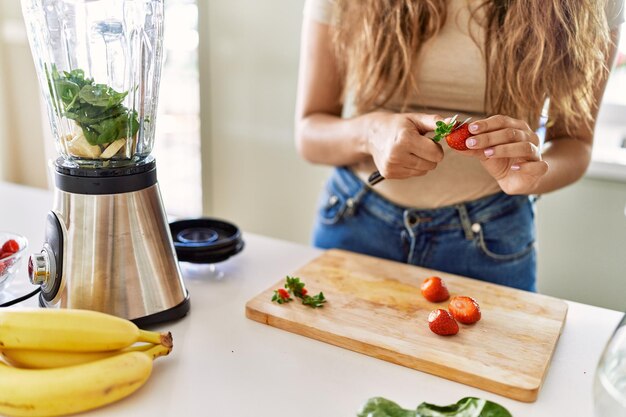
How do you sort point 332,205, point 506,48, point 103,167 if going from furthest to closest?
1. point 332,205
2. point 506,48
3. point 103,167

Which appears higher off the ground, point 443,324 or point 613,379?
point 613,379

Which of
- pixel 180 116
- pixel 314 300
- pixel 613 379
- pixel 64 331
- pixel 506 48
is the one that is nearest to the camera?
pixel 613 379

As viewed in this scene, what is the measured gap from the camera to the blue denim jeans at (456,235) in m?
1.15

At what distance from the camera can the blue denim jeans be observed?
45.2 inches

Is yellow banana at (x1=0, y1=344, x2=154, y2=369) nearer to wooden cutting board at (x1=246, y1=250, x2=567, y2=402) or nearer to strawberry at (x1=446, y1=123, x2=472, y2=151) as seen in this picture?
wooden cutting board at (x1=246, y1=250, x2=567, y2=402)

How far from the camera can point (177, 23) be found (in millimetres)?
2240

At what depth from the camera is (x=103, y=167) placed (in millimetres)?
802

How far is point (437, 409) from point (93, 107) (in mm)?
543

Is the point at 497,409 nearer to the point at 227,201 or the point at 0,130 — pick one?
the point at 227,201

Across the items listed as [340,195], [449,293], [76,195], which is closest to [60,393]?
[76,195]

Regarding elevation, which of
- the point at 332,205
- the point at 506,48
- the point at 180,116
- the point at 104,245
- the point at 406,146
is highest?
the point at 506,48

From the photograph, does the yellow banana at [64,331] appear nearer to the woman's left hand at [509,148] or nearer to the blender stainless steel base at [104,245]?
the blender stainless steel base at [104,245]

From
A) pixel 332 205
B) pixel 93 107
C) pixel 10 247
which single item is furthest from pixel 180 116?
pixel 93 107

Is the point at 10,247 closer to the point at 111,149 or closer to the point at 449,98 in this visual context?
the point at 111,149
